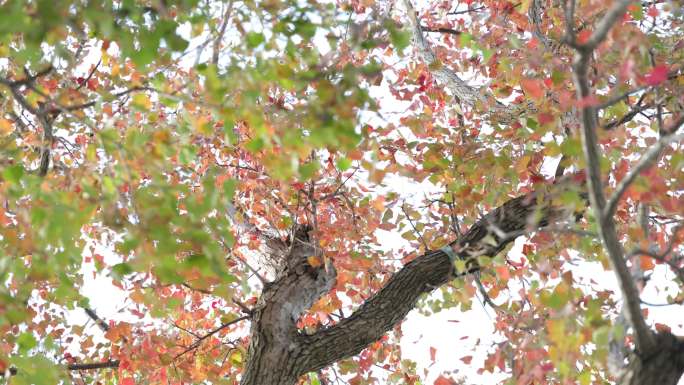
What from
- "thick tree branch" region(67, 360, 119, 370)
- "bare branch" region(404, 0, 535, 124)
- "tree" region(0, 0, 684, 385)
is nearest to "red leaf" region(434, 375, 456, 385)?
"tree" region(0, 0, 684, 385)

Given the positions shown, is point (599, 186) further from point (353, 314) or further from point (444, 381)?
point (353, 314)

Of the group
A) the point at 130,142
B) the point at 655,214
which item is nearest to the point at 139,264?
the point at 130,142

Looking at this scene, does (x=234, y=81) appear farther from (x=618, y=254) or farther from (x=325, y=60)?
(x=618, y=254)

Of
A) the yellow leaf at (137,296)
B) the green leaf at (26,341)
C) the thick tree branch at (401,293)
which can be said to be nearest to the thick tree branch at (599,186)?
the thick tree branch at (401,293)

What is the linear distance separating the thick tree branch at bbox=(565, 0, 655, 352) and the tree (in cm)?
1

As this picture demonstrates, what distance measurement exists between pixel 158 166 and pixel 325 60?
97cm

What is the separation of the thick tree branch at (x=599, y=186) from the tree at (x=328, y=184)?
1cm

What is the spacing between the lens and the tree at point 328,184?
315 centimetres

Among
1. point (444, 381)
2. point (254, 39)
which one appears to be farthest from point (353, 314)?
point (254, 39)

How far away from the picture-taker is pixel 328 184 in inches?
281

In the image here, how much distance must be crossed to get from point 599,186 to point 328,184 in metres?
4.21

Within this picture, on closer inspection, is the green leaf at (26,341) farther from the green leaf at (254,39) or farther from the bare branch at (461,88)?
the bare branch at (461,88)

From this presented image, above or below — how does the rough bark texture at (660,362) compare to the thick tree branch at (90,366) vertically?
below

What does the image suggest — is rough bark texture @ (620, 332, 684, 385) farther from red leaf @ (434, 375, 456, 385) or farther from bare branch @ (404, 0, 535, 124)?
bare branch @ (404, 0, 535, 124)
